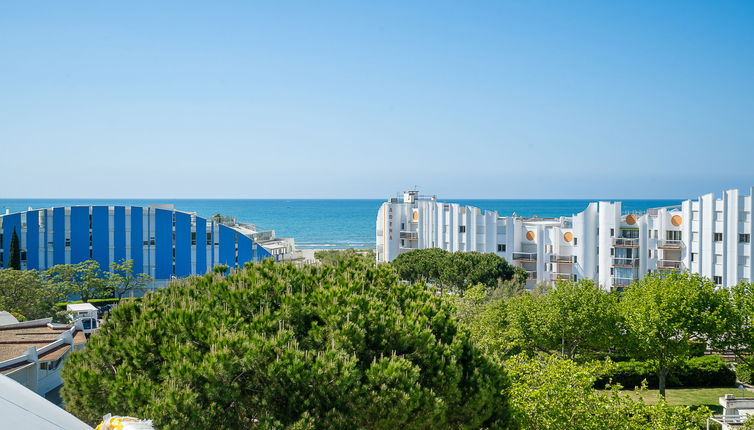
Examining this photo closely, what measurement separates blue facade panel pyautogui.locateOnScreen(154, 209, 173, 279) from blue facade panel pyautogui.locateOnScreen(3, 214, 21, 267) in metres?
12.4

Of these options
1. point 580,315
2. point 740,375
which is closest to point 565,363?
point 580,315

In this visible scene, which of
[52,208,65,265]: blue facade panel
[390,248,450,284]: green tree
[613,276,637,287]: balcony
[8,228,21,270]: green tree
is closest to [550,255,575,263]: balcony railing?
[613,276,637,287]: balcony

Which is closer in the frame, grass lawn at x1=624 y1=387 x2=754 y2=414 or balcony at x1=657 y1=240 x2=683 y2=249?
grass lawn at x1=624 y1=387 x2=754 y2=414

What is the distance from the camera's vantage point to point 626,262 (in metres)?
61.2

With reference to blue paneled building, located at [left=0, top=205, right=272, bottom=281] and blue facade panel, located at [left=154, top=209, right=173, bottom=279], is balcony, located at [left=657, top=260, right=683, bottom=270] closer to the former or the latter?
blue paneled building, located at [left=0, top=205, right=272, bottom=281]

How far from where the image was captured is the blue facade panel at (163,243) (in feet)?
200

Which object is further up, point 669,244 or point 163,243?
point 669,244

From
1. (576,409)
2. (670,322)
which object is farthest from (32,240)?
(576,409)

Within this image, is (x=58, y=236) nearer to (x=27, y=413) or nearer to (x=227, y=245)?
(x=227, y=245)

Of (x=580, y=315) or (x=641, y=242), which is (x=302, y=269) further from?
(x=641, y=242)

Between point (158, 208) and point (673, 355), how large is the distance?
49817mm

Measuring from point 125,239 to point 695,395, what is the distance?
51624 mm

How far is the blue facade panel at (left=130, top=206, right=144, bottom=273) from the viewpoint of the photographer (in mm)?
60500

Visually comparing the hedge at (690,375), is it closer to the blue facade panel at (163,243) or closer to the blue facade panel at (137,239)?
the blue facade panel at (163,243)
